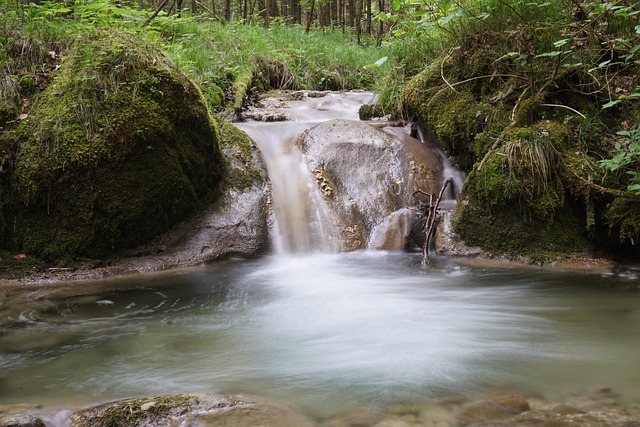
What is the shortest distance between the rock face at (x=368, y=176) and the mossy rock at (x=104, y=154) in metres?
1.72

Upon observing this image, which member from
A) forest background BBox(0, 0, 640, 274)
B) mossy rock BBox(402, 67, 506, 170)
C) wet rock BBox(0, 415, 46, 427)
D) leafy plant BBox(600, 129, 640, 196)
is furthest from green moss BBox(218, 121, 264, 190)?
wet rock BBox(0, 415, 46, 427)

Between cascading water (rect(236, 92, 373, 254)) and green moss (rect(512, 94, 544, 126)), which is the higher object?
green moss (rect(512, 94, 544, 126))

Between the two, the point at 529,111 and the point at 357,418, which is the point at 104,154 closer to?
the point at 357,418

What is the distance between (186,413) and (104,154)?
3198mm

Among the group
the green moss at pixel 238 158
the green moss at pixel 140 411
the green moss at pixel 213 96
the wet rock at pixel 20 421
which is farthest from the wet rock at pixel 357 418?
the green moss at pixel 213 96

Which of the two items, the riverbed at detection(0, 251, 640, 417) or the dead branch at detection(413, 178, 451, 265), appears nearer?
the riverbed at detection(0, 251, 640, 417)

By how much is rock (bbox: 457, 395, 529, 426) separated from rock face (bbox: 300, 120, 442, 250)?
3074 millimetres

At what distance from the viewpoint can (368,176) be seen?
621 cm

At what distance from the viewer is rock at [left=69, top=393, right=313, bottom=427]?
2.31 metres

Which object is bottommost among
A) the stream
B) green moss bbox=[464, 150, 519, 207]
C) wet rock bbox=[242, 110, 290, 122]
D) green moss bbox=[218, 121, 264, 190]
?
the stream

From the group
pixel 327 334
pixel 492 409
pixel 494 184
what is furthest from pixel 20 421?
pixel 494 184

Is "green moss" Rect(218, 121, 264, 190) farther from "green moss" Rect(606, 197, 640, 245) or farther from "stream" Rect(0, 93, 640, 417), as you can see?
"green moss" Rect(606, 197, 640, 245)

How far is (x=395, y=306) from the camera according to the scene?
4.18m

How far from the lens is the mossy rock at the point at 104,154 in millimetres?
4809
